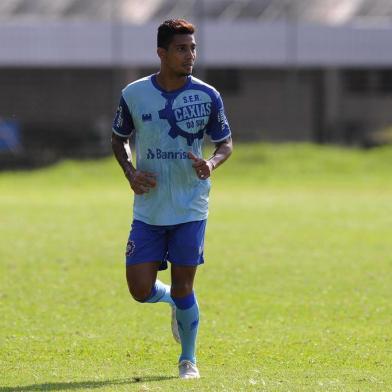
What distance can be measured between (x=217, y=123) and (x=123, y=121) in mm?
648

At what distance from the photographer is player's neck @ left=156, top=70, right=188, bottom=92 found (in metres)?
8.23

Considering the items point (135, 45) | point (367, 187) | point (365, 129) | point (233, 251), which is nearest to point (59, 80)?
point (135, 45)

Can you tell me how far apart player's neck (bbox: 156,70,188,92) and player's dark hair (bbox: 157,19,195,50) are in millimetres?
194

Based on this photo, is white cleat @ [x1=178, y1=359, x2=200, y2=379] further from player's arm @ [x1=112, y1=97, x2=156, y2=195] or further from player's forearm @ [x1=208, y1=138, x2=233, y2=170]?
player's forearm @ [x1=208, y1=138, x2=233, y2=170]

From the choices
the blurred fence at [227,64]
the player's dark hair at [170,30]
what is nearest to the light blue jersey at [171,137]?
the player's dark hair at [170,30]

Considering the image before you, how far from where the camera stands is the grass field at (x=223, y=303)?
850 cm

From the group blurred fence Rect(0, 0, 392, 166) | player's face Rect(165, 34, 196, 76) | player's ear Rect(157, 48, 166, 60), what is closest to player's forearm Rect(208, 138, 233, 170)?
player's face Rect(165, 34, 196, 76)

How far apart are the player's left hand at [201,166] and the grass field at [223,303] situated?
4.46 ft

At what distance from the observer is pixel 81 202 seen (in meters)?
28.4

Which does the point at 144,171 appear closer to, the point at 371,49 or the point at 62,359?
the point at 62,359

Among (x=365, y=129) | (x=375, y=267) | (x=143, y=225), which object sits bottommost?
(x=365, y=129)

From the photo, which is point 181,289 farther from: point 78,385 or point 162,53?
point 162,53

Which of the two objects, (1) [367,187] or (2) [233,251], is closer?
(2) [233,251]

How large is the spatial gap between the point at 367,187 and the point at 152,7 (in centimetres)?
1781
